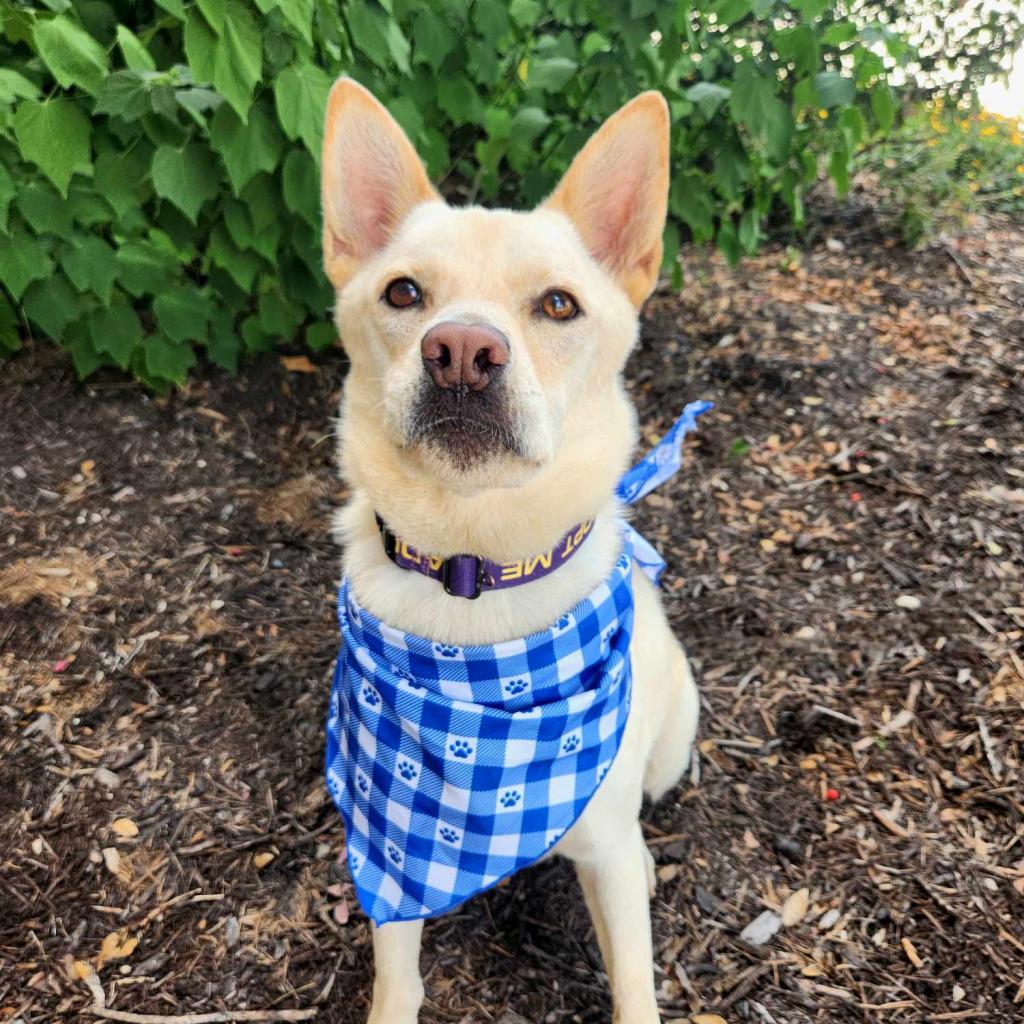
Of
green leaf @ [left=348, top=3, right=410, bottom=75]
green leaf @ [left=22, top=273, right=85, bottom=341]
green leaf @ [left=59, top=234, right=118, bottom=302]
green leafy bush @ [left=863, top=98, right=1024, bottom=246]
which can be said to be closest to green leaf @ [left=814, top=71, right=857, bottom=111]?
green leaf @ [left=348, top=3, right=410, bottom=75]

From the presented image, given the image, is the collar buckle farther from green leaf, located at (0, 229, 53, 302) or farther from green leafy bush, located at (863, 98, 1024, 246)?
green leafy bush, located at (863, 98, 1024, 246)

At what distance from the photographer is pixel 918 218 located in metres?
4.70

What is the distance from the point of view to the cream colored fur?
1.82 m

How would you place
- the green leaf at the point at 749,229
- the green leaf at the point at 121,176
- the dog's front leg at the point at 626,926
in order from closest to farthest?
the dog's front leg at the point at 626,926 < the green leaf at the point at 121,176 < the green leaf at the point at 749,229

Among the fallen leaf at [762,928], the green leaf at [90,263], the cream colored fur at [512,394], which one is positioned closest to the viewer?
the cream colored fur at [512,394]

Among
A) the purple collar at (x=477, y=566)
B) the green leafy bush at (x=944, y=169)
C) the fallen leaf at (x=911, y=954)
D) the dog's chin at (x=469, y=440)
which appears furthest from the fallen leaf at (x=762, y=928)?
the green leafy bush at (x=944, y=169)

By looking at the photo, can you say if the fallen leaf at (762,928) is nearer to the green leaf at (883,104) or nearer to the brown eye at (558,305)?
the brown eye at (558,305)

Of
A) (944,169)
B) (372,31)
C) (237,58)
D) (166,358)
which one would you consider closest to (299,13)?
(237,58)

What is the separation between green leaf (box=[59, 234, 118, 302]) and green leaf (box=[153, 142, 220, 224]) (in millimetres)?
387

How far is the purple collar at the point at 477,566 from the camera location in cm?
184

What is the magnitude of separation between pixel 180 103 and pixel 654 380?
2.36 meters

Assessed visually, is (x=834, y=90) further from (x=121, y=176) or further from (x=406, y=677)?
(x=406, y=677)

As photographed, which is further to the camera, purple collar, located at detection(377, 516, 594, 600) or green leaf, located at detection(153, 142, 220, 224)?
green leaf, located at detection(153, 142, 220, 224)

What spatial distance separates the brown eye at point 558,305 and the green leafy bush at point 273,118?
136cm
